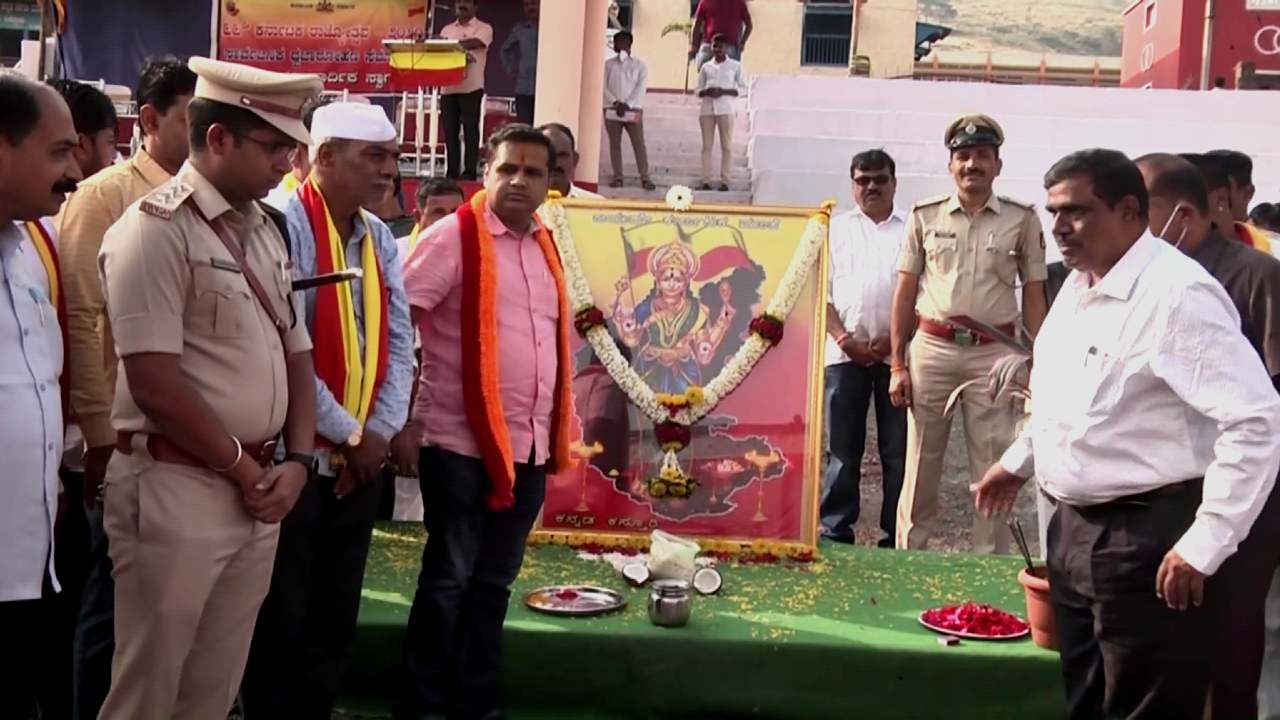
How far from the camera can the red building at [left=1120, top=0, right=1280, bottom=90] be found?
63.4 ft

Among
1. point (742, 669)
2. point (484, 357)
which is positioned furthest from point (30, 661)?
point (742, 669)

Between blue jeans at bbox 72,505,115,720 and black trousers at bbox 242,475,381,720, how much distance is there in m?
0.35

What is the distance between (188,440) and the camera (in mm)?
2566

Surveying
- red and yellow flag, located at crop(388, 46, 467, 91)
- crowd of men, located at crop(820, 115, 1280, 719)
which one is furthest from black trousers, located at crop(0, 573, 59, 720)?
red and yellow flag, located at crop(388, 46, 467, 91)

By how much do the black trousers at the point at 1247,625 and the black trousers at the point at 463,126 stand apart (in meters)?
8.41

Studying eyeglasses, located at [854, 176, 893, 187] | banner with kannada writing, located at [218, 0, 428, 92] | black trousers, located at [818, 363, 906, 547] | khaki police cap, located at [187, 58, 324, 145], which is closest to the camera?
khaki police cap, located at [187, 58, 324, 145]

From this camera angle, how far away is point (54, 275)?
308cm

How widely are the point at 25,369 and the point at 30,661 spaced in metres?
0.69

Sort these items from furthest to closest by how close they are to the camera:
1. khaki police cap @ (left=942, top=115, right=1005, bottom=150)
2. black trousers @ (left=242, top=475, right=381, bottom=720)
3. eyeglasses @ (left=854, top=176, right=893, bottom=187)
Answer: eyeglasses @ (left=854, top=176, right=893, bottom=187), khaki police cap @ (left=942, top=115, right=1005, bottom=150), black trousers @ (left=242, top=475, right=381, bottom=720)

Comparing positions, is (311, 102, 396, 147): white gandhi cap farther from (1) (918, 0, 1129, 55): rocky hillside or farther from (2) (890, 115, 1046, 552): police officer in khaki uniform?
(1) (918, 0, 1129, 55): rocky hillside

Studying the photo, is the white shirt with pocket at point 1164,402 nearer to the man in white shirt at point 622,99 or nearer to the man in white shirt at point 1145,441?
the man in white shirt at point 1145,441

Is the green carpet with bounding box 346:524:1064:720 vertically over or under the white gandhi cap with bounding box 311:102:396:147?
under

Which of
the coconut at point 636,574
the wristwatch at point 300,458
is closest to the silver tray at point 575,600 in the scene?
the coconut at point 636,574

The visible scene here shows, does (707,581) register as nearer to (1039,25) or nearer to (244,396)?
(244,396)
